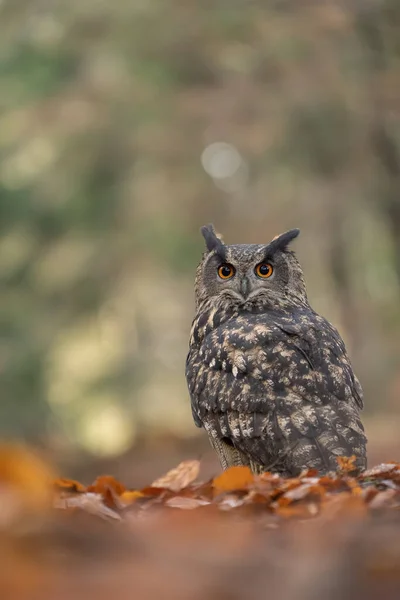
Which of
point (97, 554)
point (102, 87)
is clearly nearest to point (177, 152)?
point (102, 87)

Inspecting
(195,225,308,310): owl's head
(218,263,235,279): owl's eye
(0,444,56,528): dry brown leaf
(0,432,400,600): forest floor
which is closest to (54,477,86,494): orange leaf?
(0,444,56,528): dry brown leaf

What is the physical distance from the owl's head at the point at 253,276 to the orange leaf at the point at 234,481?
2.00 metres

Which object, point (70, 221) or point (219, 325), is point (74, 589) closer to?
point (219, 325)

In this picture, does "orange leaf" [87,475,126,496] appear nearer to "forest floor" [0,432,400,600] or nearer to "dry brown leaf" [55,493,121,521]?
"dry brown leaf" [55,493,121,521]

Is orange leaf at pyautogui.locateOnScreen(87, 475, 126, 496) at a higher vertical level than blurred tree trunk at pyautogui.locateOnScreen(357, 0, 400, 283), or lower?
lower

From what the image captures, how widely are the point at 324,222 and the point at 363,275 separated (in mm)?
4793

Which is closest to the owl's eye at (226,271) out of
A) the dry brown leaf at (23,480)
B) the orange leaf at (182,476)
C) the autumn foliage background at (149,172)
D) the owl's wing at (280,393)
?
the owl's wing at (280,393)

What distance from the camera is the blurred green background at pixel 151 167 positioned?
13.7 metres

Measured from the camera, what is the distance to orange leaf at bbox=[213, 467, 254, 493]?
3037mm

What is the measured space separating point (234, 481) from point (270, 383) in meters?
1.28

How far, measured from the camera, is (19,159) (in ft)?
50.1

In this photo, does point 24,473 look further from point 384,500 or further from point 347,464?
point 347,464

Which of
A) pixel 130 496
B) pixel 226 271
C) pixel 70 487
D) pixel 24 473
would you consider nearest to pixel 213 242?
pixel 226 271

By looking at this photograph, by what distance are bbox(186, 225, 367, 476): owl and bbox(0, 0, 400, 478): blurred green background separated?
28.8 ft
